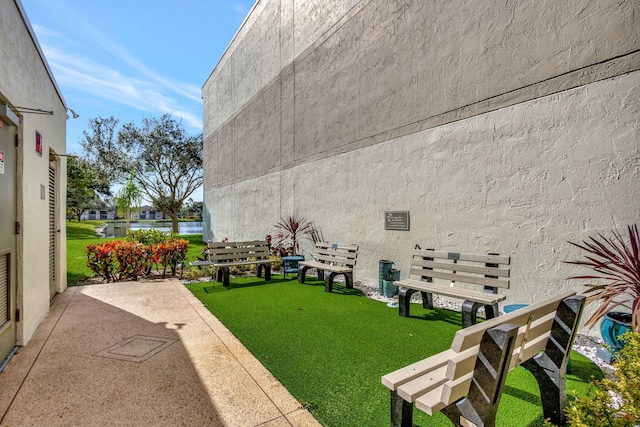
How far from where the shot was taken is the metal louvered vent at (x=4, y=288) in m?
3.32

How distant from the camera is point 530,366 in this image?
90.4 inches

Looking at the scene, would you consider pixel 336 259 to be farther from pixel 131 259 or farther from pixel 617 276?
pixel 131 259

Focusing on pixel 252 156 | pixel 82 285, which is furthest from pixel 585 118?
pixel 252 156

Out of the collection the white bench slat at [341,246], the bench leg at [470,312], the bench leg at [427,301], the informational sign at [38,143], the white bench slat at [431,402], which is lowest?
the bench leg at [427,301]

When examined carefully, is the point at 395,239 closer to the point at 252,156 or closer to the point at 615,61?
the point at 615,61

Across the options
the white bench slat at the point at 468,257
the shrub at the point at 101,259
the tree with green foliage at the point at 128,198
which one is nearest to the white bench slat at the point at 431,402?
the white bench slat at the point at 468,257

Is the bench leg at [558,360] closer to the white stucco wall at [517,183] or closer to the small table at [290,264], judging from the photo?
the white stucco wall at [517,183]

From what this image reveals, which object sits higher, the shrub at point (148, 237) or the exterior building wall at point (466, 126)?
the exterior building wall at point (466, 126)

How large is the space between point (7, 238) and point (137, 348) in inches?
70.3

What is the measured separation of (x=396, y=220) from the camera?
6.48 metres

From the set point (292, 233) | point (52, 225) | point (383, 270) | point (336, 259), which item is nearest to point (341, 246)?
point (336, 259)

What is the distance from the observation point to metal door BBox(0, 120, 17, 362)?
3.27 metres

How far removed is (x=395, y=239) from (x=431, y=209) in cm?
108

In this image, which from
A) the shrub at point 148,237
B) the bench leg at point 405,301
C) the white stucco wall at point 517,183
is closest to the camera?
the white stucco wall at point 517,183
